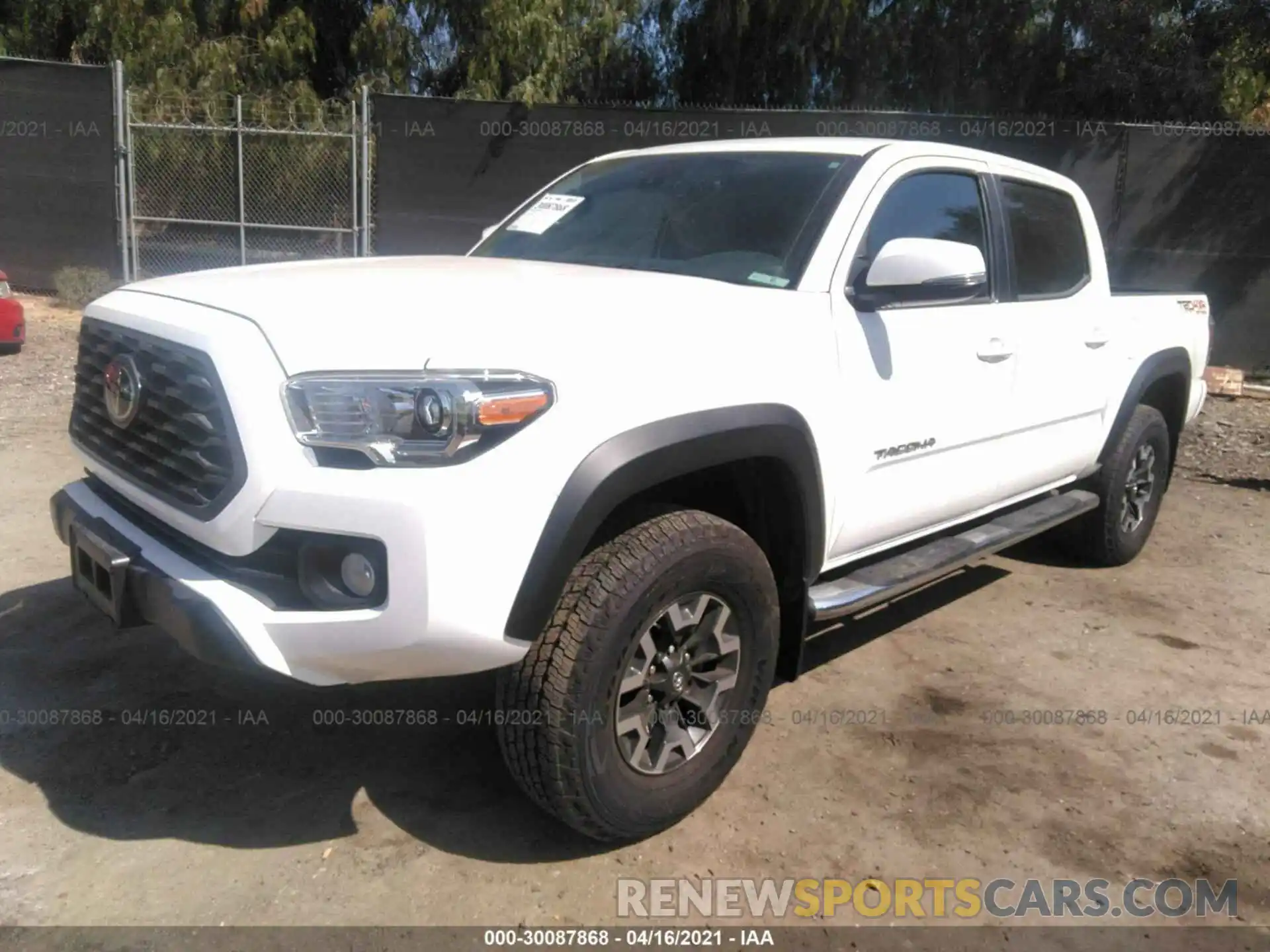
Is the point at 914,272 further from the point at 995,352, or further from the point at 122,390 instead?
the point at 122,390

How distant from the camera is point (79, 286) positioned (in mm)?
12320

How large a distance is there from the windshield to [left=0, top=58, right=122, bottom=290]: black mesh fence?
32.5 feet

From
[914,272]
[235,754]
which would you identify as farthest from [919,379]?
[235,754]

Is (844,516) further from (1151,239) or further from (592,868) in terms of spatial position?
(1151,239)

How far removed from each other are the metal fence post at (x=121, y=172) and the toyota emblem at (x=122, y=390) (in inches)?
385

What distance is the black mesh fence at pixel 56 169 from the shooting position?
1227 cm

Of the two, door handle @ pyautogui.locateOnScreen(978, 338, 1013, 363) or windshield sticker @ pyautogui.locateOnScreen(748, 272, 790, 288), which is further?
door handle @ pyautogui.locateOnScreen(978, 338, 1013, 363)

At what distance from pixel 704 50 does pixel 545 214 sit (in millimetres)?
13550

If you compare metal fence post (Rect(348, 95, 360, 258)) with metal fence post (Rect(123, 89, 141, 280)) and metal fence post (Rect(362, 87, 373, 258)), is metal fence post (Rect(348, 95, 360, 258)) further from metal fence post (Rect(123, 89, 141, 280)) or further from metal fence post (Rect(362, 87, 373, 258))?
metal fence post (Rect(123, 89, 141, 280))

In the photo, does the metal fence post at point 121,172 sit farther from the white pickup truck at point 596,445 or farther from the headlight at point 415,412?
the headlight at point 415,412

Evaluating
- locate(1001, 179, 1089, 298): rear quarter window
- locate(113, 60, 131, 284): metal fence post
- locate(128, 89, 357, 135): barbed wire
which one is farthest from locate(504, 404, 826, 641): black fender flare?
locate(113, 60, 131, 284): metal fence post

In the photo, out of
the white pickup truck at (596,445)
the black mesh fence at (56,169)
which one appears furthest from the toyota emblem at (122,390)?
the black mesh fence at (56,169)

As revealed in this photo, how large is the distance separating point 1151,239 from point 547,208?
8084 millimetres

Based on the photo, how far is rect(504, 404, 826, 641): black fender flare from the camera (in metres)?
2.48
